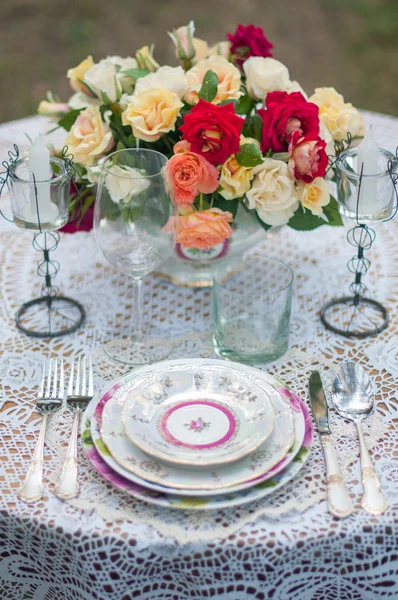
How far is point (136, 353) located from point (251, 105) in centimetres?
48

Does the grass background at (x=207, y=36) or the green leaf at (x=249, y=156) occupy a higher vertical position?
the green leaf at (x=249, y=156)

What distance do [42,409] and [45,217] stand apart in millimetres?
312

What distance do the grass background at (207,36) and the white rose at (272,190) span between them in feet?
9.99

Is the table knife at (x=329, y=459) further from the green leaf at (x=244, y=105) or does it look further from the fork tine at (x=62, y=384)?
the green leaf at (x=244, y=105)

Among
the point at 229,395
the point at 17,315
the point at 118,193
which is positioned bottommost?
the point at 17,315

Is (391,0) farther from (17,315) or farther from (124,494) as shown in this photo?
(124,494)

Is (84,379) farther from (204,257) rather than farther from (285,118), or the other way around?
(285,118)

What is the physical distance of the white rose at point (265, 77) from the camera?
1323 millimetres

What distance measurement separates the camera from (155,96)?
125cm

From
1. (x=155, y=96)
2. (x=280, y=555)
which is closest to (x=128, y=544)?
(x=280, y=555)

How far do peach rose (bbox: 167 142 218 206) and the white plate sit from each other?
0.89ft

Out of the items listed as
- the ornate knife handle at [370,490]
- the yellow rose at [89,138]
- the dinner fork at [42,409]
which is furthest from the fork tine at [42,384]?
the ornate knife handle at [370,490]

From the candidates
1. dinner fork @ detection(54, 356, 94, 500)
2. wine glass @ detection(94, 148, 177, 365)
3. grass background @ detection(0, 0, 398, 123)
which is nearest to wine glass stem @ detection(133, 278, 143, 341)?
wine glass @ detection(94, 148, 177, 365)

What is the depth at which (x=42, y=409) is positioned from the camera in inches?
44.1
